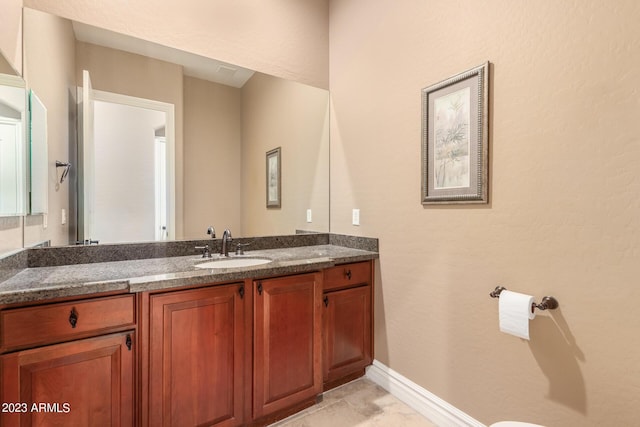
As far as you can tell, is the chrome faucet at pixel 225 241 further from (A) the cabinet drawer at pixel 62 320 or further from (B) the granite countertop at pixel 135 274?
(A) the cabinet drawer at pixel 62 320

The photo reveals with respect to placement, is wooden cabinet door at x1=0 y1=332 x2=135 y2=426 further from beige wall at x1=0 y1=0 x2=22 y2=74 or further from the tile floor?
beige wall at x1=0 y1=0 x2=22 y2=74

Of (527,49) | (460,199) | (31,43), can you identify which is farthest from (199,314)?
(527,49)

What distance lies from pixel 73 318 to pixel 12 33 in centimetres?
129

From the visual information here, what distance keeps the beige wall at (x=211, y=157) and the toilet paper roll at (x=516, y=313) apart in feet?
5.45

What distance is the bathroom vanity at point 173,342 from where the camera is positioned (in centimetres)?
112

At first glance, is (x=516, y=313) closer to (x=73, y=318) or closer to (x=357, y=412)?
(x=357, y=412)

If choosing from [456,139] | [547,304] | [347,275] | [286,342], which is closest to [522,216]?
[547,304]

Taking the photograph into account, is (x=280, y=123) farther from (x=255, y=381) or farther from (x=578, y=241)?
(x=578, y=241)

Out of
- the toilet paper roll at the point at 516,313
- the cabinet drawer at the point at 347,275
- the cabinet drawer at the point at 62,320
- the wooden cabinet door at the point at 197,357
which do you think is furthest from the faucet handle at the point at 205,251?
the toilet paper roll at the point at 516,313

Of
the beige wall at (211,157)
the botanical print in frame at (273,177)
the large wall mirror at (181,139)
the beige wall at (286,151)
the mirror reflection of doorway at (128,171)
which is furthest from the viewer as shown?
the botanical print in frame at (273,177)

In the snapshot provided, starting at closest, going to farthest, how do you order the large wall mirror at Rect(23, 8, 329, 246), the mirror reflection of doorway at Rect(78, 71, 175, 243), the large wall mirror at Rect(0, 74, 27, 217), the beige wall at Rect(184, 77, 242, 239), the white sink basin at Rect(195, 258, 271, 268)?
1. the large wall mirror at Rect(0, 74, 27, 217)
2. the large wall mirror at Rect(23, 8, 329, 246)
3. the mirror reflection of doorway at Rect(78, 71, 175, 243)
4. the white sink basin at Rect(195, 258, 271, 268)
5. the beige wall at Rect(184, 77, 242, 239)

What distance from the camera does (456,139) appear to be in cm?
162

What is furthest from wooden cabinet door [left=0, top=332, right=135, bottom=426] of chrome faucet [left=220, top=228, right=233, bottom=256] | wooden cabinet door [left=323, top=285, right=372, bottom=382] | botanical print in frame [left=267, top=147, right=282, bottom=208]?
botanical print in frame [left=267, top=147, right=282, bottom=208]

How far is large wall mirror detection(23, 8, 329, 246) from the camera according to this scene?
1578 millimetres
